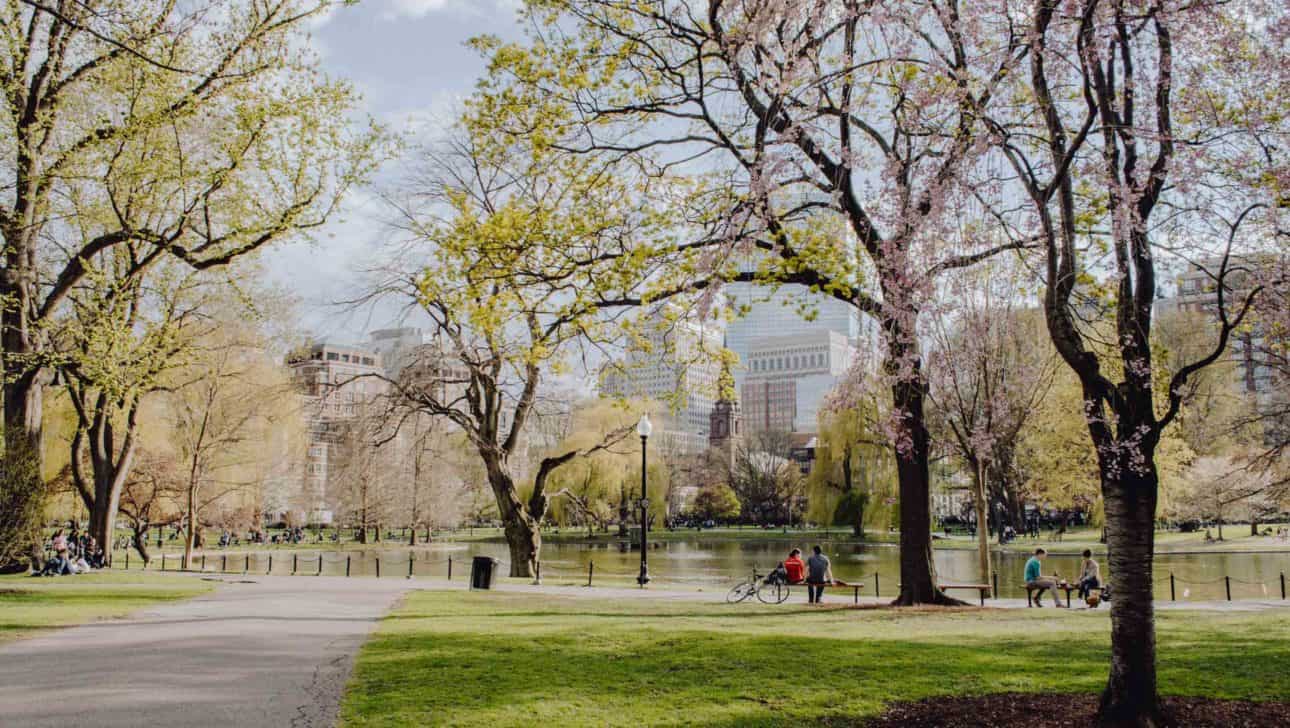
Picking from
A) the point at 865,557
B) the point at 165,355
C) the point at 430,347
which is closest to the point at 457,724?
the point at 165,355

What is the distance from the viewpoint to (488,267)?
13180 mm

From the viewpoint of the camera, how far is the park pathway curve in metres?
7.37

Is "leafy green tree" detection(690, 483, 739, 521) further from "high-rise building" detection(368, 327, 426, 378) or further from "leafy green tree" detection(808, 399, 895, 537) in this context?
"high-rise building" detection(368, 327, 426, 378)

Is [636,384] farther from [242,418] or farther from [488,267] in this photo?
[242,418]

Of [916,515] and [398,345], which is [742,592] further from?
[398,345]

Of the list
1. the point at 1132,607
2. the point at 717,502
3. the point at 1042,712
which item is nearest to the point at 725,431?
the point at 717,502

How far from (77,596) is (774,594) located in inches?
557

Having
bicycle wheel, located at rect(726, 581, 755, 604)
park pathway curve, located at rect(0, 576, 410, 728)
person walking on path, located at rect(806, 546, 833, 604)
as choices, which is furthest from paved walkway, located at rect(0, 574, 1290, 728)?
person walking on path, located at rect(806, 546, 833, 604)

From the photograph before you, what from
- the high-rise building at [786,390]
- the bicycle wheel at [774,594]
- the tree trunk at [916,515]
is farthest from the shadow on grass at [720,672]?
the high-rise building at [786,390]

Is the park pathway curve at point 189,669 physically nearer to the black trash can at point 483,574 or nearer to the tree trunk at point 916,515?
the black trash can at point 483,574

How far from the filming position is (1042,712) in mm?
7145

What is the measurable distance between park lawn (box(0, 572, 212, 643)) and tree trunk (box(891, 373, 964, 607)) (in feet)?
41.9

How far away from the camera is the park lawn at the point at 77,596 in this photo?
12.6 metres

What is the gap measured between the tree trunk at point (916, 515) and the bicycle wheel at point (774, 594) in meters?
3.12
